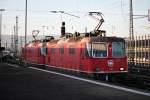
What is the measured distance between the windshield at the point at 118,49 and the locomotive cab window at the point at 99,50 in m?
0.66

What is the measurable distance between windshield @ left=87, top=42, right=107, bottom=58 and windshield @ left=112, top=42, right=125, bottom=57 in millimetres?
659

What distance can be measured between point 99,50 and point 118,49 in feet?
4.85

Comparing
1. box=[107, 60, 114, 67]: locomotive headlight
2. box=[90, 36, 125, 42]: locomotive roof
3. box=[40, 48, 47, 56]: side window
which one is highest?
box=[90, 36, 125, 42]: locomotive roof

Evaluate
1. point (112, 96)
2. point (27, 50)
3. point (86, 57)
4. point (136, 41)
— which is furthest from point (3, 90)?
point (27, 50)

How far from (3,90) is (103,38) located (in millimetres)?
10714

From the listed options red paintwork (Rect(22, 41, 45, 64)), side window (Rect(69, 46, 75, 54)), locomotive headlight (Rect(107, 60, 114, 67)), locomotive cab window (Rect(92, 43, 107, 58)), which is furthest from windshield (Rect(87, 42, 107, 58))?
red paintwork (Rect(22, 41, 45, 64))

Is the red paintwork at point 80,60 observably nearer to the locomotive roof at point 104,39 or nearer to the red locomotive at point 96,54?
the red locomotive at point 96,54

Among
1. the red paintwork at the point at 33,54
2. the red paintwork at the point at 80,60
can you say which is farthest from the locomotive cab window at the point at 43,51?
the red paintwork at the point at 80,60

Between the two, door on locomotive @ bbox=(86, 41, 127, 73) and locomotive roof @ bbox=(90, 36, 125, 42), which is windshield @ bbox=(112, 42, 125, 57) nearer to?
door on locomotive @ bbox=(86, 41, 127, 73)

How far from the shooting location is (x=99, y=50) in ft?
82.8

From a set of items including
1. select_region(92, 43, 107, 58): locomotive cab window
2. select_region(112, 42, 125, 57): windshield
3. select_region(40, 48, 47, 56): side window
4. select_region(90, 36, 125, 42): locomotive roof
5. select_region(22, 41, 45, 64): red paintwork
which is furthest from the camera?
select_region(22, 41, 45, 64): red paintwork

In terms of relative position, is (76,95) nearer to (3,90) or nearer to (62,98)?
(62,98)

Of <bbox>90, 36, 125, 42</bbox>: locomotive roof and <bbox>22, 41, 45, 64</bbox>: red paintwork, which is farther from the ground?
<bbox>90, 36, 125, 42</bbox>: locomotive roof

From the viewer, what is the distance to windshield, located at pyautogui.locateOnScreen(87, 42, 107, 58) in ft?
81.7
